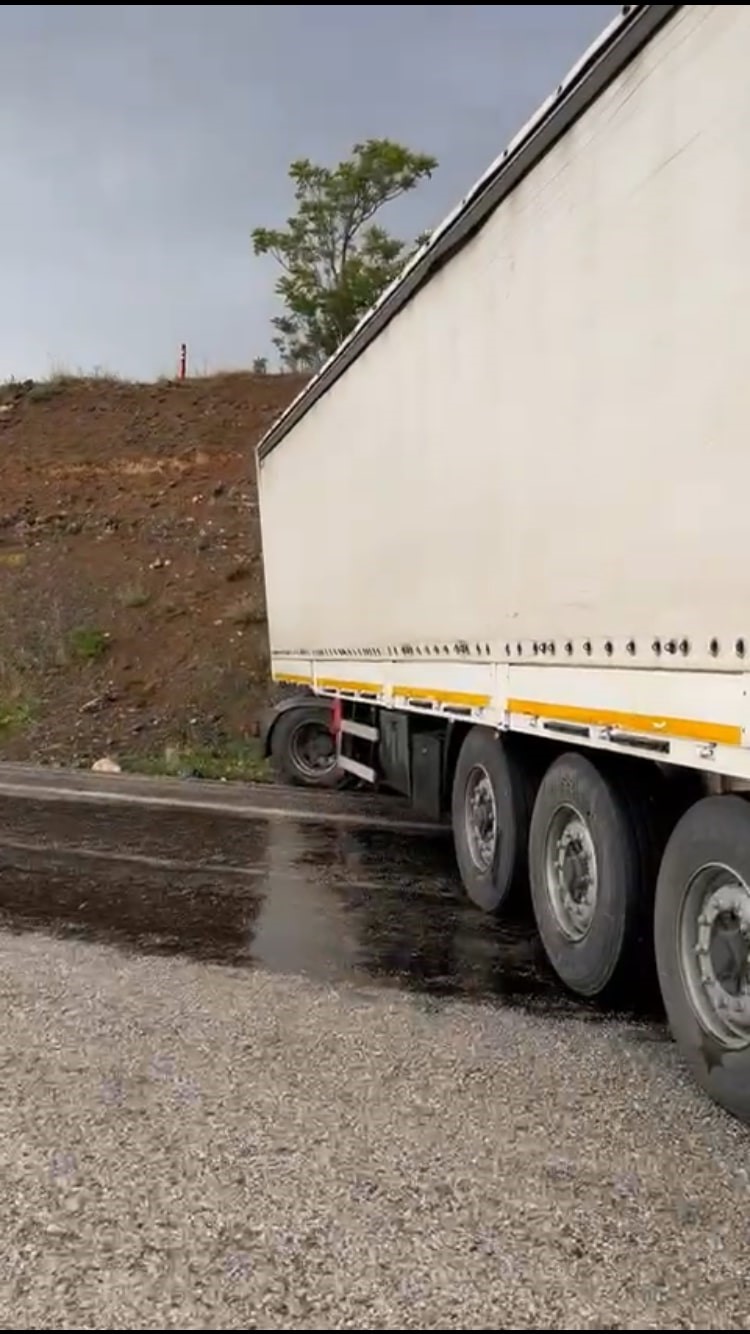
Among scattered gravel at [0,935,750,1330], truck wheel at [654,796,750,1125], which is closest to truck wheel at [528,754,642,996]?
scattered gravel at [0,935,750,1330]

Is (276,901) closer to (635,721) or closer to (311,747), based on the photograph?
(635,721)

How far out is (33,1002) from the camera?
496cm

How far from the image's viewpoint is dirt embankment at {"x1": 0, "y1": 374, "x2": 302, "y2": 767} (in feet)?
55.8

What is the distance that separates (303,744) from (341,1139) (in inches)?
385

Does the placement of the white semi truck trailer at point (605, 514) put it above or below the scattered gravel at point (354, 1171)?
above

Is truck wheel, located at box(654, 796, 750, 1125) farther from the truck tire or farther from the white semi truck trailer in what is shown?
the truck tire

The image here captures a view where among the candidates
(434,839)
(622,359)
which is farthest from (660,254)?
(434,839)

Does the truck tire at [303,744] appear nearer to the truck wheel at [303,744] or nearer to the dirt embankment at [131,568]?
the truck wheel at [303,744]

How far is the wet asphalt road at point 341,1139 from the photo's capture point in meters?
2.80

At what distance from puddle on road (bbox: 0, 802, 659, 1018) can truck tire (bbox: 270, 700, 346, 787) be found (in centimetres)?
313

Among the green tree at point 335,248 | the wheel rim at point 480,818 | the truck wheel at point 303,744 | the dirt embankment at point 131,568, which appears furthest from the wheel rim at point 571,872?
the green tree at point 335,248

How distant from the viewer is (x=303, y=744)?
1334 centimetres

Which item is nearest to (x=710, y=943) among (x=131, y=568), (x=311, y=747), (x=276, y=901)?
(x=276, y=901)

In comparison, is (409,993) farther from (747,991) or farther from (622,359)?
(622,359)
